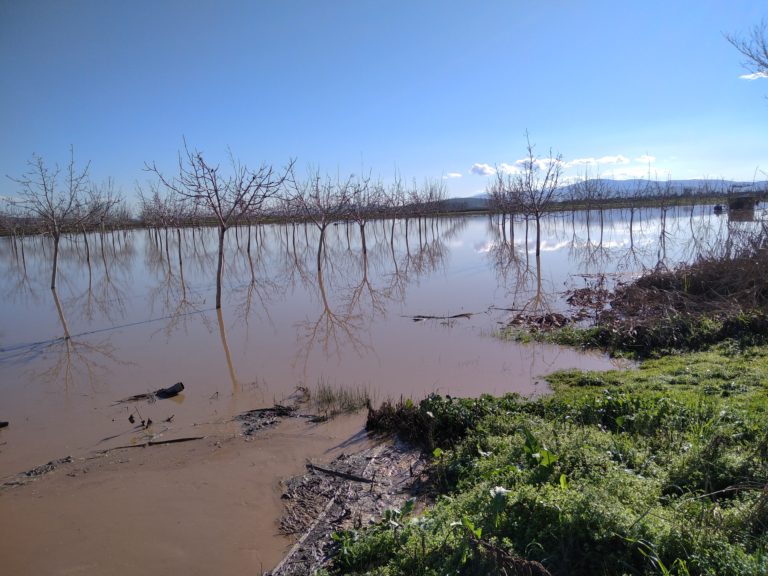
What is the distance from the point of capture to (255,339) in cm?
949

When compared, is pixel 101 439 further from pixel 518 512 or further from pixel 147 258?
pixel 147 258

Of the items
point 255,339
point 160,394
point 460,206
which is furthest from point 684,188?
point 160,394

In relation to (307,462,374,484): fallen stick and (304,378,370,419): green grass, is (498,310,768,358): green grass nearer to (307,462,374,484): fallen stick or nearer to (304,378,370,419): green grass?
(304,378,370,419): green grass

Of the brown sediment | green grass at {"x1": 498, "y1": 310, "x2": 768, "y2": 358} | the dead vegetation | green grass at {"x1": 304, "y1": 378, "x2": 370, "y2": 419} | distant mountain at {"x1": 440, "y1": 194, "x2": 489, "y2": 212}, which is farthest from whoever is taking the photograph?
→ distant mountain at {"x1": 440, "y1": 194, "x2": 489, "y2": 212}

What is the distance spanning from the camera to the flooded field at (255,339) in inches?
242

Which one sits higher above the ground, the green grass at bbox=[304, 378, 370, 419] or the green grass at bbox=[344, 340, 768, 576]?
the green grass at bbox=[344, 340, 768, 576]

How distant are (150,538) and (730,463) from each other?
13.4ft

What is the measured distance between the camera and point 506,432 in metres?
4.32

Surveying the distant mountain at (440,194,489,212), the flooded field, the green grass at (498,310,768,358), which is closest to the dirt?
the flooded field

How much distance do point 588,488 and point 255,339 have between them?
7615mm

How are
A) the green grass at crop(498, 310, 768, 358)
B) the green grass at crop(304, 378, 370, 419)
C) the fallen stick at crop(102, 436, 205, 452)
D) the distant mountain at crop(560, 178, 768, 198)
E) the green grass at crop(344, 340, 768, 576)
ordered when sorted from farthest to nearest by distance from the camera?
the distant mountain at crop(560, 178, 768, 198), the green grass at crop(498, 310, 768, 358), the green grass at crop(304, 378, 370, 419), the fallen stick at crop(102, 436, 205, 452), the green grass at crop(344, 340, 768, 576)

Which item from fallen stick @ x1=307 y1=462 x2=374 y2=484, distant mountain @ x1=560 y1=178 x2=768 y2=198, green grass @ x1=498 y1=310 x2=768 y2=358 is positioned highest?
distant mountain @ x1=560 y1=178 x2=768 y2=198

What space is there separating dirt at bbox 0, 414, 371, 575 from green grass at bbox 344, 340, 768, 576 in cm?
75

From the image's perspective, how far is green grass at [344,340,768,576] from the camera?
2418mm
